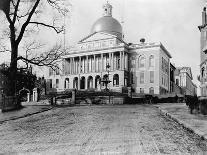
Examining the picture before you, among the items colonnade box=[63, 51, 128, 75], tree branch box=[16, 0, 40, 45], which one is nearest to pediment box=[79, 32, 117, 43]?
colonnade box=[63, 51, 128, 75]

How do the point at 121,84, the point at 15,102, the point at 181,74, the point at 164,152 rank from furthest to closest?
the point at 181,74, the point at 121,84, the point at 15,102, the point at 164,152

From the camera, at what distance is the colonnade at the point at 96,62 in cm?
8406

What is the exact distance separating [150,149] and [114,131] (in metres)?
3.48

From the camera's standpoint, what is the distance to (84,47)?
91562 millimetres

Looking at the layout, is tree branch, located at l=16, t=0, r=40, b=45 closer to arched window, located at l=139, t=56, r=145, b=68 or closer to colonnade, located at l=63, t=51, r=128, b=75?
colonnade, located at l=63, t=51, r=128, b=75

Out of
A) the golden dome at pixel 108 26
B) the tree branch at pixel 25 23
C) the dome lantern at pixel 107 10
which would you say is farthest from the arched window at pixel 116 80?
the tree branch at pixel 25 23

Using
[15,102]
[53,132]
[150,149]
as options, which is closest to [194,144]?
[150,149]

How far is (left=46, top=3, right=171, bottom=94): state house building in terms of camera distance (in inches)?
3250

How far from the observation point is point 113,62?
85.1 meters

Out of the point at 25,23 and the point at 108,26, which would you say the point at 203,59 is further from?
the point at 108,26

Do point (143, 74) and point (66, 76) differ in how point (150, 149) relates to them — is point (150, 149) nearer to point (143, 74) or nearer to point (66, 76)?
point (143, 74)

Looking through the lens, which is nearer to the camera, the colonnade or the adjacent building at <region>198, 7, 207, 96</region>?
the adjacent building at <region>198, 7, 207, 96</region>

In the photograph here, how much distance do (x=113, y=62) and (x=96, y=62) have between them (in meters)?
5.15

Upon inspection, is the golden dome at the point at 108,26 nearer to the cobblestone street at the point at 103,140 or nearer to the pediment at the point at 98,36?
the pediment at the point at 98,36
